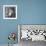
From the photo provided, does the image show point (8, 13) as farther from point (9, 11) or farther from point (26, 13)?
point (26, 13)

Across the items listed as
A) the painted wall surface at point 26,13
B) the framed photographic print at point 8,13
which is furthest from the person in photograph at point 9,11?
the painted wall surface at point 26,13

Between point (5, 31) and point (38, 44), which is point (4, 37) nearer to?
point (5, 31)

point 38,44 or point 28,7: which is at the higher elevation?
point 28,7

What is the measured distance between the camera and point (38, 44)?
12.6ft

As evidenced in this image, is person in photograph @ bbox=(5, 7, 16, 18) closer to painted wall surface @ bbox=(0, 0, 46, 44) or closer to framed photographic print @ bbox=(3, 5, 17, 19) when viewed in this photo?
framed photographic print @ bbox=(3, 5, 17, 19)

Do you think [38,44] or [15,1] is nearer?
[38,44]

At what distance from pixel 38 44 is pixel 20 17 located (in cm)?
106

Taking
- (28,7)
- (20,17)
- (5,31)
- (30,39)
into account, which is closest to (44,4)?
(28,7)

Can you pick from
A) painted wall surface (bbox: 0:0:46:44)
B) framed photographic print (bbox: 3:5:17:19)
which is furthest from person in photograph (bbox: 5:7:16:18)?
painted wall surface (bbox: 0:0:46:44)

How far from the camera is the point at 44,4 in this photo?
4.29m

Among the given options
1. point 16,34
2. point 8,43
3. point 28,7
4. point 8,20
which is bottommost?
point 8,43

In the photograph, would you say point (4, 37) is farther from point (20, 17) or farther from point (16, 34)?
point (20, 17)

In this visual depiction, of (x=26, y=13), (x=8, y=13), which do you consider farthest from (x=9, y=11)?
(x=26, y=13)

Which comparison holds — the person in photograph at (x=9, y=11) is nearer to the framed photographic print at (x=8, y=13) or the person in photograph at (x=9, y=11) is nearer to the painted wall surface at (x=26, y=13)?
the framed photographic print at (x=8, y=13)
